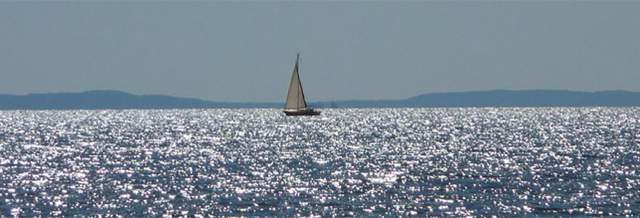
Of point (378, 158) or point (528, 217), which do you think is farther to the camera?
point (378, 158)

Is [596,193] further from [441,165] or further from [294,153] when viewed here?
[294,153]

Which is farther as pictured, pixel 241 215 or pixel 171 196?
pixel 171 196

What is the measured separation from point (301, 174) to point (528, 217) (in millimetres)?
33027

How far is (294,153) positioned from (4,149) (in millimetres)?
39834

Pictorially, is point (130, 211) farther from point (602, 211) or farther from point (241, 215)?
point (602, 211)

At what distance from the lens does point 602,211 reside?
66.8 metres

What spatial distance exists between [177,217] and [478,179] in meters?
29.0

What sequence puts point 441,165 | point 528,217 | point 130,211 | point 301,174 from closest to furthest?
1. point 528,217
2. point 130,211
3. point 301,174
4. point 441,165

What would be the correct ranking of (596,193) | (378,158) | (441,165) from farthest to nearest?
(378,158), (441,165), (596,193)

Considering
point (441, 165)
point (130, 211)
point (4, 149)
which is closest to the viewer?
point (130, 211)

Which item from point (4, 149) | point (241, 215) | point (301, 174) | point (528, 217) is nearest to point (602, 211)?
point (528, 217)

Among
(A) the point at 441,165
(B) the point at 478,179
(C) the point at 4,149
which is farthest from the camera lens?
(C) the point at 4,149

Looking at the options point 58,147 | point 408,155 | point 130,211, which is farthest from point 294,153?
point 130,211

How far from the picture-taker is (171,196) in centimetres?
7869
